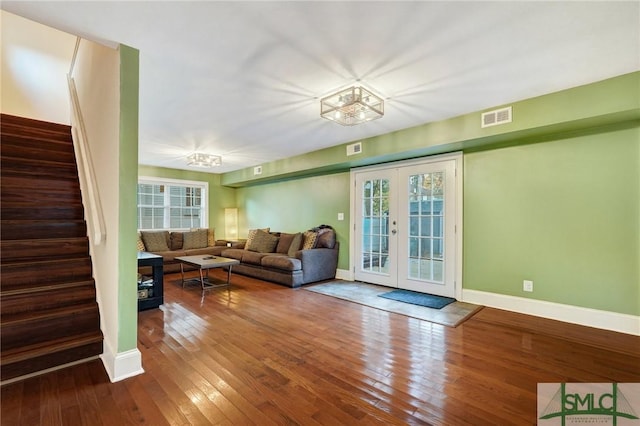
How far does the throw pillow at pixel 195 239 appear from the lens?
6451mm

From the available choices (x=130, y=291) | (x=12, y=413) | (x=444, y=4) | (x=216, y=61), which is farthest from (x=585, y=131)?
(x=12, y=413)

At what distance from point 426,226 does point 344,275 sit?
1.84 m

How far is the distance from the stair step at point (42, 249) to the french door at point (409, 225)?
3822 millimetres

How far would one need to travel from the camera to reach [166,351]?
238 cm

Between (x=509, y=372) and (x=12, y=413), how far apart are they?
3.12m

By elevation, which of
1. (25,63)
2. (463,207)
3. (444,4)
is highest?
(25,63)

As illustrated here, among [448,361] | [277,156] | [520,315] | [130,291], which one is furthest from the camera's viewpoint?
[277,156]

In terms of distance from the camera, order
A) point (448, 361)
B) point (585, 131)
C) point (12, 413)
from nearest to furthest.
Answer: point (12, 413), point (448, 361), point (585, 131)

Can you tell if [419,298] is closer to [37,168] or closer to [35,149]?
[37,168]

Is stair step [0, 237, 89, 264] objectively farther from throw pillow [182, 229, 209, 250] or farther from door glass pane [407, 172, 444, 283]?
door glass pane [407, 172, 444, 283]

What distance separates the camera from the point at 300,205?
245 inches

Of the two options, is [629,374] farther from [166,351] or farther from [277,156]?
[277,156]

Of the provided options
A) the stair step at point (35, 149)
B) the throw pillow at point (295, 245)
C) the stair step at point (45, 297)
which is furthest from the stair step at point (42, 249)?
the throw pillow at point (295, 245)

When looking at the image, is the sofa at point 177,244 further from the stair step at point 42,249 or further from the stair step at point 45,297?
the stair step at point 45,297
